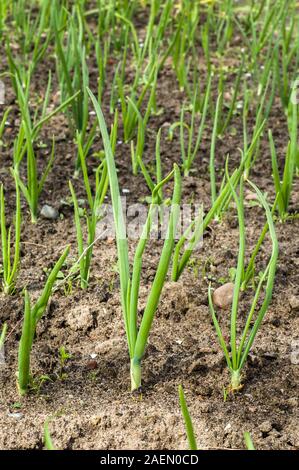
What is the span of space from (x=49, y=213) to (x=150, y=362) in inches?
32.5

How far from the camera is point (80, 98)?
9.69ft

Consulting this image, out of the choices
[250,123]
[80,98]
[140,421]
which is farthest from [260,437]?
[250,123]

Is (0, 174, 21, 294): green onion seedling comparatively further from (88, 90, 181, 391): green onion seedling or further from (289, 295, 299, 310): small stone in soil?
(289, 295, 299, 310): small stone in soil

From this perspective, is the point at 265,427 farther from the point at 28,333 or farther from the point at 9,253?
the point at 9,253

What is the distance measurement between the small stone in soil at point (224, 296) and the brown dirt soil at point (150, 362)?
0.03m

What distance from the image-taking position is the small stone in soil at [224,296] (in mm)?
2283

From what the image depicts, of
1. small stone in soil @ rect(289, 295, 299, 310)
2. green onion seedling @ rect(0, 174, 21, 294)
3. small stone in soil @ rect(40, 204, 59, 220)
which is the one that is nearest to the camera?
green onion seedling @ rect(0, 174, 21, 294)

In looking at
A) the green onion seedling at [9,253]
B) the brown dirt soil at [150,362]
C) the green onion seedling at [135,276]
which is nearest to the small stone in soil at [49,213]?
the brown dirt soil at [150,362]

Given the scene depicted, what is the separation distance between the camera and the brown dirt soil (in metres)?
1.85

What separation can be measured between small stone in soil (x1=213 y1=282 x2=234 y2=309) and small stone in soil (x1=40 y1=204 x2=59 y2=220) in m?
0.67

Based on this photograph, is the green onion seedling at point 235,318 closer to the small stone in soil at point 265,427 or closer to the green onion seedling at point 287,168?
the small stone in soil at point 265,427

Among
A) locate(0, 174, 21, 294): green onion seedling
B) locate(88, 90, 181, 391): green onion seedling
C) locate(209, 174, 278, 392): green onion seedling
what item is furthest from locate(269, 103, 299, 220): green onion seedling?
locate(0, 174, 21, 294): green onion seedling

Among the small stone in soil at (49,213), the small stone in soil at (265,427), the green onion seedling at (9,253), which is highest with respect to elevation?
the green onion seedling at (9,253)

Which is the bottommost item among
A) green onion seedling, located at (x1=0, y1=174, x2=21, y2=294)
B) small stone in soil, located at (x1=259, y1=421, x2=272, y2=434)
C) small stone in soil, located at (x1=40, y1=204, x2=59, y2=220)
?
small stone in soil, located at (x1=40, y1=204, x2=59, y2=220)
